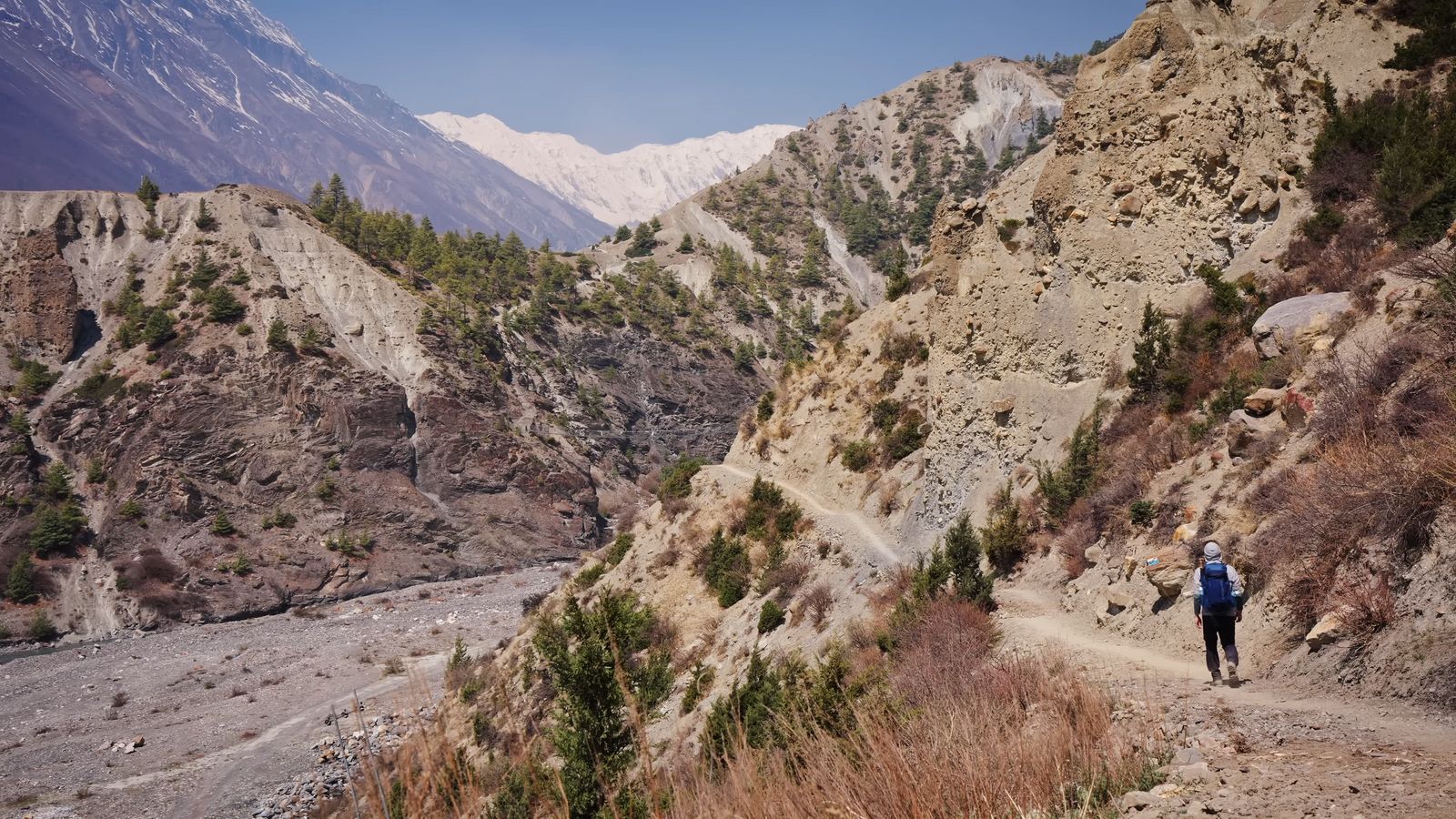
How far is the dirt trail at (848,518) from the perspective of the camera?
18312mm

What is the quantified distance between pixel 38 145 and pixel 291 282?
662 ft

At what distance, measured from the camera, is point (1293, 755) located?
4285 millimetres

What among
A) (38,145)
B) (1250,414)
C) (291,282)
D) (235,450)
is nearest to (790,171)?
(291,282)

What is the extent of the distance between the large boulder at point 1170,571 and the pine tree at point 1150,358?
4954mm

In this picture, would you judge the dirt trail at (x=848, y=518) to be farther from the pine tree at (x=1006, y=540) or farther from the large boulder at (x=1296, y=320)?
the large boulder at (x=1296, y=320)

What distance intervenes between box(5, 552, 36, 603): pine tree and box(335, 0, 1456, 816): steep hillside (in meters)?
35.6

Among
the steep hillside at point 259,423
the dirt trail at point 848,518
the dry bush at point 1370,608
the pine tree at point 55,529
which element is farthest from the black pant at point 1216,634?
the pine tree at point 55,529

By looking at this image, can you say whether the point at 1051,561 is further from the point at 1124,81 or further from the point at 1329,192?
the point at 1124,81

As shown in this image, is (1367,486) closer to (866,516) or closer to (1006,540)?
(1006,540)

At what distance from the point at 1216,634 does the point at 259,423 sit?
205 ft

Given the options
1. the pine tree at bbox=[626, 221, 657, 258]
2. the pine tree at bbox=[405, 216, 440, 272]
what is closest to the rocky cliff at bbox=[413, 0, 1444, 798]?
the pine tree at bbox=[405, 216, 440, 272]

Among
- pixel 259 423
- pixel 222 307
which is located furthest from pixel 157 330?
pixel 259 423

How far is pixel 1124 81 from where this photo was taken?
50.1 feet

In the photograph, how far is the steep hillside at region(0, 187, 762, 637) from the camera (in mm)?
47656
